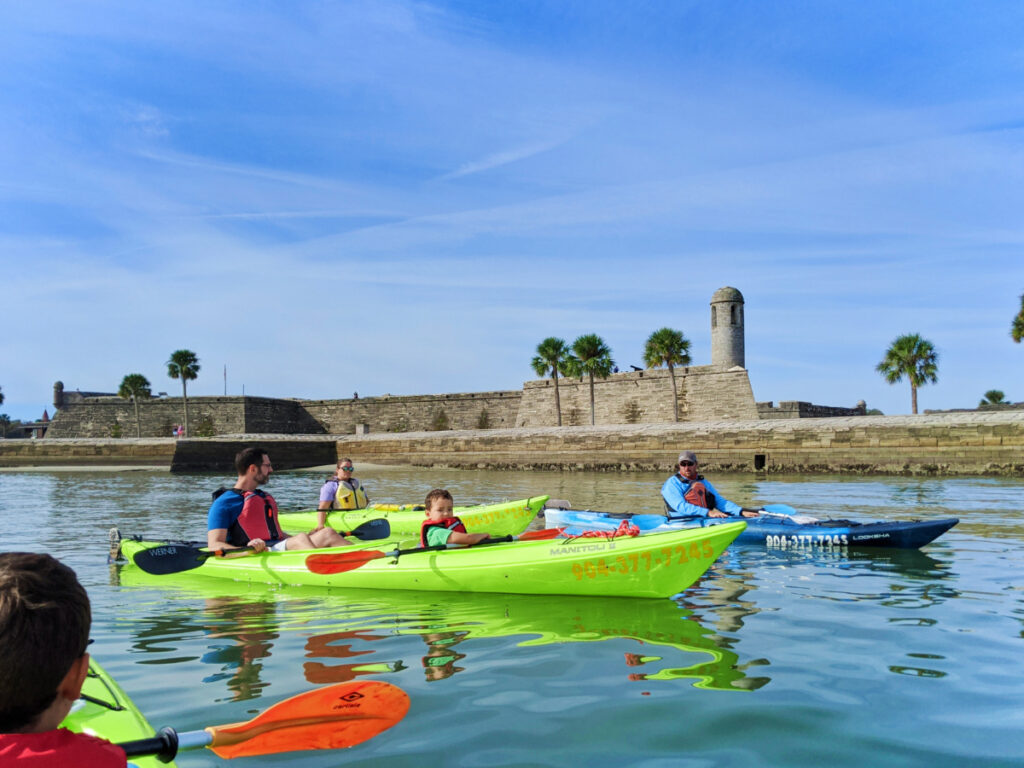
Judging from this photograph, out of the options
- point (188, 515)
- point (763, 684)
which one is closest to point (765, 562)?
point (763, 684)

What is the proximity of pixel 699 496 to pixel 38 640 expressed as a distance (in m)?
9.06

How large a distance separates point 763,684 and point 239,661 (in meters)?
3.42

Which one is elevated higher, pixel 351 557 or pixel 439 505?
pixel 439 505

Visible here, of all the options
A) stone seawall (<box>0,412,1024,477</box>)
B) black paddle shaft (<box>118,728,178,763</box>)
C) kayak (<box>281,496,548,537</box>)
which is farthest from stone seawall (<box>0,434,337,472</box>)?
black paddle shaft (<box>118,728,178,763</box>)

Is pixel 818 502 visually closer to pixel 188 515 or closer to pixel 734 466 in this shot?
pixel 734 466

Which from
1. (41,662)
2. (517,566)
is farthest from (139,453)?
(41,662)

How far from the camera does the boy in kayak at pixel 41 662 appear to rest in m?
1.84

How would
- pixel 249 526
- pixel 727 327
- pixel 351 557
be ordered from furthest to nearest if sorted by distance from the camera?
pixel 727 327 < pixel 249 526 < pixel 351 557

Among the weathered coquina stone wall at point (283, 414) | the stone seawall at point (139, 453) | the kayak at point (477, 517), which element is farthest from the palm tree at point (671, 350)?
the kayak at point (477, 517)

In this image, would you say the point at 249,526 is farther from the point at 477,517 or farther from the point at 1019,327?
the point at 1019,327

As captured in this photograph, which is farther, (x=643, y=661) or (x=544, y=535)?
(x=544, y=535)

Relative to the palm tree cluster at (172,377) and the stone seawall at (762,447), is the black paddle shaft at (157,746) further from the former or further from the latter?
the palm tree cluster at (172,377)

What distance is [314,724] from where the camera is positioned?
354cm

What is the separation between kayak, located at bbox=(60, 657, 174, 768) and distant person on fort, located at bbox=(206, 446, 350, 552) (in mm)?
4808
